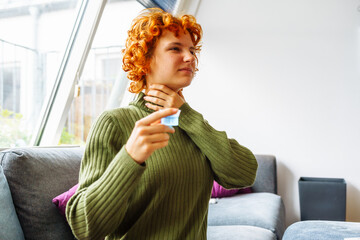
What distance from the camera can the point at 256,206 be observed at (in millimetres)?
2785

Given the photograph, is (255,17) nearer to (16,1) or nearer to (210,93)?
(210,93)

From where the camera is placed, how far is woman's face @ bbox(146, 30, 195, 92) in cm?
115

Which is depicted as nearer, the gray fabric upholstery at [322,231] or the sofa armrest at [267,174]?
the gray fabric upholstery at [322,231]

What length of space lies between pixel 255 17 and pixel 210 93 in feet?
2.95

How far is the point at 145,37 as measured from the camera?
1164mm

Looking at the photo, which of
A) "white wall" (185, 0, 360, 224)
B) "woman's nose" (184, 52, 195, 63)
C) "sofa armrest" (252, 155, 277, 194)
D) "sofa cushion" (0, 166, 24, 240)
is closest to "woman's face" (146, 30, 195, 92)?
"woman's nose" (184, 52, 195, 63)

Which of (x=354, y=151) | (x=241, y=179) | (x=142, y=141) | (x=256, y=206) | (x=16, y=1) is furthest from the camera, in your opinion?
(x=354, y=151)

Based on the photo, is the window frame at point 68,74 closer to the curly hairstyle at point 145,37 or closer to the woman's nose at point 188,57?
the curly hairstyle at point 145,37

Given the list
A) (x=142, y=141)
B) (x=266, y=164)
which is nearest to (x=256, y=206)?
(x=266, y=164)

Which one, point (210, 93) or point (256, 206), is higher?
point (210, 93)

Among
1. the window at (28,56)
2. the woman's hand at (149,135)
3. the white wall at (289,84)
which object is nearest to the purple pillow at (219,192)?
the white wall at (289,84)

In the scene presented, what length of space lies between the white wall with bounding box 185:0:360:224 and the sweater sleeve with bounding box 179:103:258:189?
8.39ft

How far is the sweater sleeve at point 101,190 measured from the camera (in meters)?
0.88

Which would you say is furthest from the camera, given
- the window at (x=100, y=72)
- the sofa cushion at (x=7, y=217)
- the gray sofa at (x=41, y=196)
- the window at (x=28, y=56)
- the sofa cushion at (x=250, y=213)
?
the window at (x=100, y=72)
